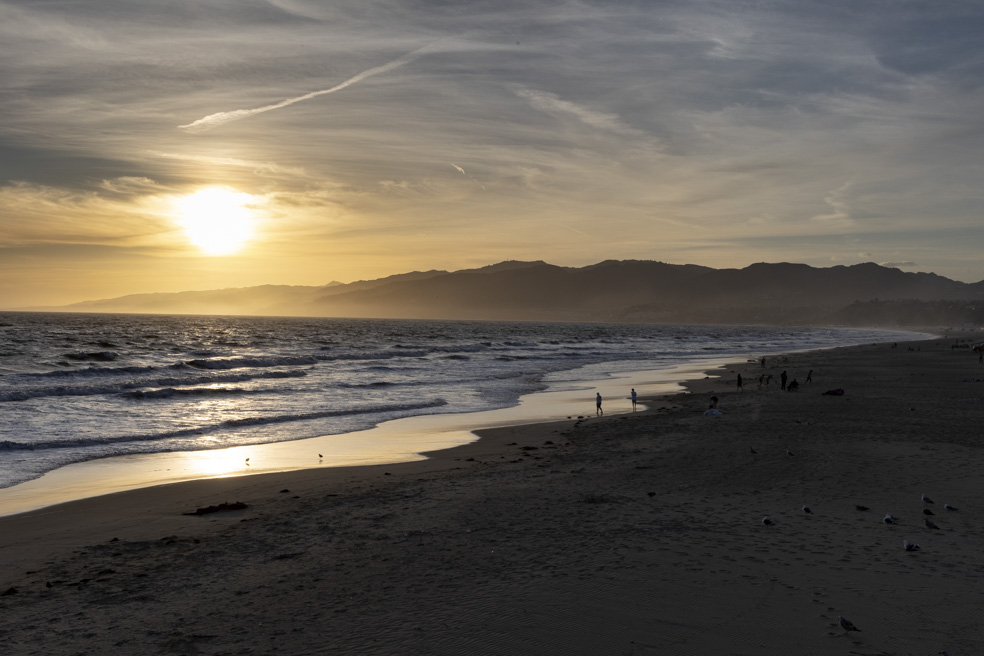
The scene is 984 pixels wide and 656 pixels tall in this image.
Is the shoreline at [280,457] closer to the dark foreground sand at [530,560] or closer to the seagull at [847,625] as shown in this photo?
the dark foreground sand at [530,560]

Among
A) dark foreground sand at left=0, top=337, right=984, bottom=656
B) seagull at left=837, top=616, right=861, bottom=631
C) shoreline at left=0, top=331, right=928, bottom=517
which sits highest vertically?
seagull at left=837, top=616, right=861, bottom=631

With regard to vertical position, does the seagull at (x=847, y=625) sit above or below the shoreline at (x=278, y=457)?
above

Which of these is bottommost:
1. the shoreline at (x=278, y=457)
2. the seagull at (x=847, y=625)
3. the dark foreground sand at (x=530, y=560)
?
the shoreline at (x=278, y=457)

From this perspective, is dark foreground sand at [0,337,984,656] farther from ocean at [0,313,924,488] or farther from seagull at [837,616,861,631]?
ocean at [0,313,924,488]

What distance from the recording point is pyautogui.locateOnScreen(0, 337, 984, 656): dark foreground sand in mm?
6520

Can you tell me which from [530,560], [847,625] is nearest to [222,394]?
[530,560]

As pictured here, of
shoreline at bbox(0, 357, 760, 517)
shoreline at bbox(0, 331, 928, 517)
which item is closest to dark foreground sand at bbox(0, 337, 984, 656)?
shoreline at bbox(0, 357, 760, 517)

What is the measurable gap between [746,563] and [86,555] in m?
9.03

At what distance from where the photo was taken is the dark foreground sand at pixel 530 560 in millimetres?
6520

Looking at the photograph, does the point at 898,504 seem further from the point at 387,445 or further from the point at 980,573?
the point at 387,445

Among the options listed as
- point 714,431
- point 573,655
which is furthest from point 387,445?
point 573,655

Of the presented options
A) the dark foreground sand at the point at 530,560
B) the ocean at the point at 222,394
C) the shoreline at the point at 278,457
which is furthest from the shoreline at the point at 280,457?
the dark foreground sand at the point at 530,560

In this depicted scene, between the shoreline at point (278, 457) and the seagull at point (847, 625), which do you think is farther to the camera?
the shoreline at point (278, 457)

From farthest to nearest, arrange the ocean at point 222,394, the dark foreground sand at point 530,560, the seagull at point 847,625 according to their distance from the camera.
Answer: the ocean at point 222,394, the dark foreground sand at point 530,560, the seagull at point 847,625
